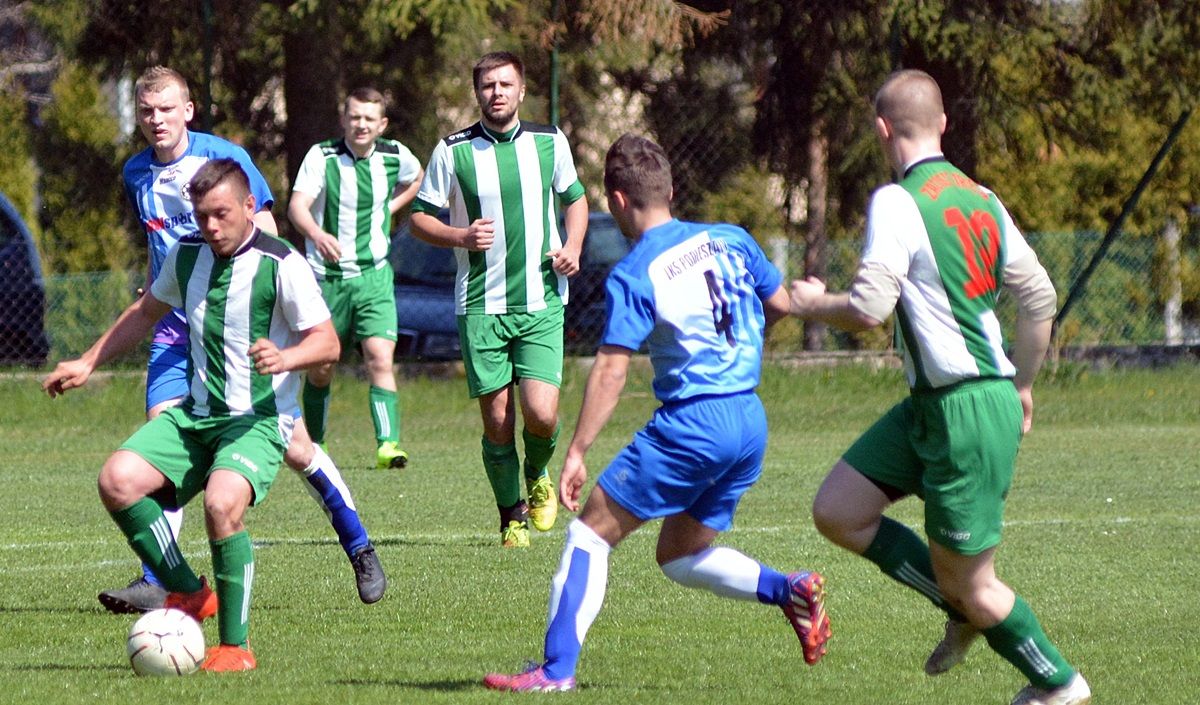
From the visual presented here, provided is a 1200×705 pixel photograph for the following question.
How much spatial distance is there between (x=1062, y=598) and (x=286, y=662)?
3035mm

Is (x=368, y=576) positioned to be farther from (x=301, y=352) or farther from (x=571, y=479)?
(x=571, y=479)

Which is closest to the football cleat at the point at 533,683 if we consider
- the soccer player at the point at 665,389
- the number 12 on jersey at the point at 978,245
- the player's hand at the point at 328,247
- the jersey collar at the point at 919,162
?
the soccer player at the point at 665,389

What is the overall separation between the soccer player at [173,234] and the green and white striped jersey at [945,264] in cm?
258

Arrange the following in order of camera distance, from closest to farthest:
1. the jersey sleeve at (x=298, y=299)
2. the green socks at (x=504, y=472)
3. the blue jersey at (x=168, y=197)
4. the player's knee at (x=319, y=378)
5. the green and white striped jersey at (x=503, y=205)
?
1. the jersey sleeve at (x=298, y=299)
2. the blue jersey at (x=168, y=197)
3. the green socks at (x=504, y=472)
4. the green and white striped jersey at (x=503, y=205)
5. the player's knee at (x=319, y=378)

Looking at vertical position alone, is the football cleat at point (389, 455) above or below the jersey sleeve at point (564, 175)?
below

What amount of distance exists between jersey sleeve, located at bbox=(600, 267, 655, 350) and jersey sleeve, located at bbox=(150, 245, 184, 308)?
1.62 meters

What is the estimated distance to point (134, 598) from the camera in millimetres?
6750

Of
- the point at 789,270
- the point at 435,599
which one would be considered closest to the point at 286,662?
the point at 435,599

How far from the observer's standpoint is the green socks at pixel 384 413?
11031mm

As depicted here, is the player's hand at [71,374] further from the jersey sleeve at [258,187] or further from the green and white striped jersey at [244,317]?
the jersey sleeve at [258,187]

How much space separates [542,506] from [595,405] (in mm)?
3443

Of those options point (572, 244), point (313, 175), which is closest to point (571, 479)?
point (572, 244)

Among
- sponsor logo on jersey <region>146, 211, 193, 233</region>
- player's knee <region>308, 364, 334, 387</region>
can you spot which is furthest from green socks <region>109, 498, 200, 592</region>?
player's knee <region>308, 364, 334, 387</region>

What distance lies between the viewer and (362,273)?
1106 cm
